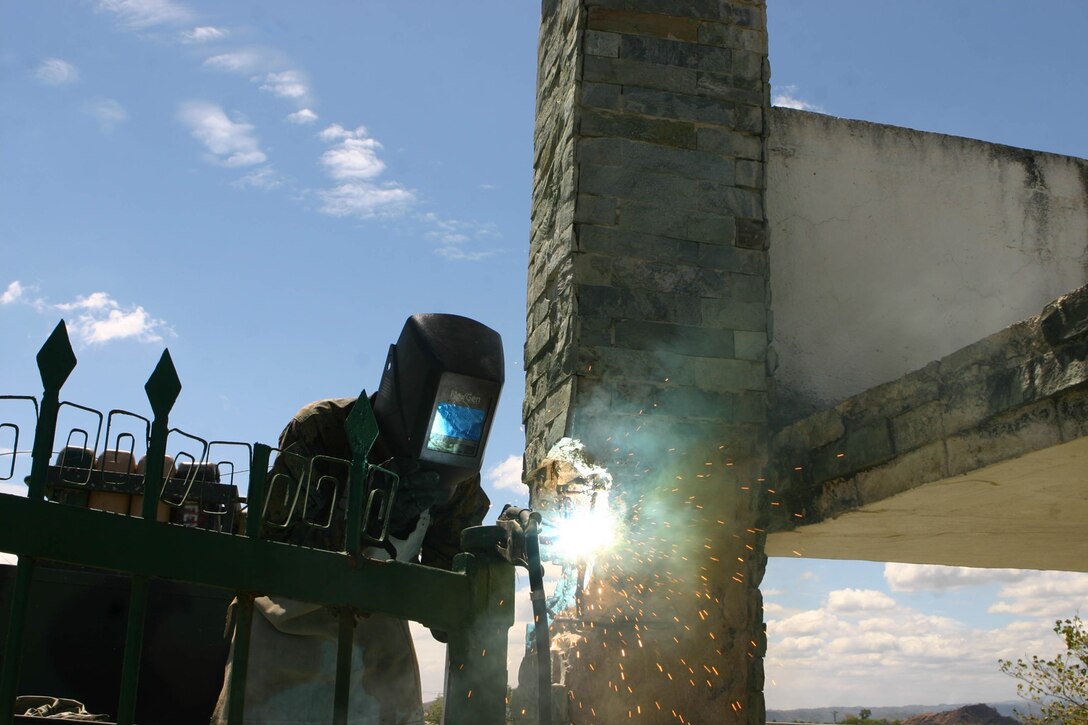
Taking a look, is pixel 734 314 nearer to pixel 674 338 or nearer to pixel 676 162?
pixel 674 338

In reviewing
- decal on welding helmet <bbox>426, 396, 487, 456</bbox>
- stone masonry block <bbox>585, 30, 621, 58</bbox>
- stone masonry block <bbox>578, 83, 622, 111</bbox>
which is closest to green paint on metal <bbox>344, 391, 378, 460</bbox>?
decal on welding helmet <bbox>426, 396, 487, 456</bbox>

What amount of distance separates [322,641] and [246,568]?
A: 1.64 meters

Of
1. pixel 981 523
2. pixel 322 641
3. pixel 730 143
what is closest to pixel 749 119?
pixel 730 143

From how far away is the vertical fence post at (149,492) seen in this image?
1714 millimetres

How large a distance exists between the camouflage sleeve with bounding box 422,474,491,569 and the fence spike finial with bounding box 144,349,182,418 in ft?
6.18

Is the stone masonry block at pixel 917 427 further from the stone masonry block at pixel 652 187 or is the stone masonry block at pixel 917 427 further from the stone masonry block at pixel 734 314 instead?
the stone masonry block at pixel 652 187

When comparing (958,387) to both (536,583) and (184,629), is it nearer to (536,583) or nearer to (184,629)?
(536,583)

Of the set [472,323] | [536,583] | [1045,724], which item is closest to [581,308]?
[472,323]

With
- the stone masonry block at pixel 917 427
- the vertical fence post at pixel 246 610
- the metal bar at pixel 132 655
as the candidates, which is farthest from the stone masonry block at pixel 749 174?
the metal bar at pixel 132 655

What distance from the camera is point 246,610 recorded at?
1829 millimetres

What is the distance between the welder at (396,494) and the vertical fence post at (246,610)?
1.29 metres

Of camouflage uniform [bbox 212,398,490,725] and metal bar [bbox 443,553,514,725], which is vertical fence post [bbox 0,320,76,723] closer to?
metal bar [bbox 443,553,514,725]

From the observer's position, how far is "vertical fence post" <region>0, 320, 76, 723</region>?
1685mm

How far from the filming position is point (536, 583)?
7.01 feet
